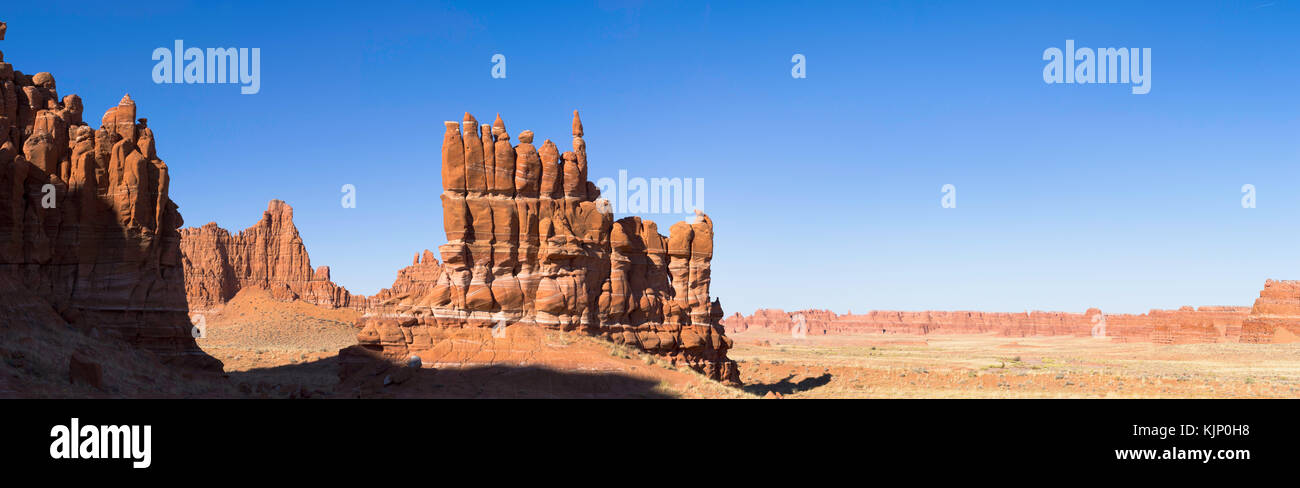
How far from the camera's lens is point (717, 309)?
5319 cm

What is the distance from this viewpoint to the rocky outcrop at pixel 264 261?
387 feet

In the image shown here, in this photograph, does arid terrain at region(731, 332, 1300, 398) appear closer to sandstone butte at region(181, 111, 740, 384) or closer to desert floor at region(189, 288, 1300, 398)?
desert floor at region(189, 288, 1300, 398)

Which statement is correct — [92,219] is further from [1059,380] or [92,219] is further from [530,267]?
[1059,380]

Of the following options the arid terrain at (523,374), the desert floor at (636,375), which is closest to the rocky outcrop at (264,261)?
the desert floor at (636,375)

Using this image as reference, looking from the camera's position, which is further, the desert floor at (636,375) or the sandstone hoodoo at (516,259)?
the sandstone hoodoo at (516,259)

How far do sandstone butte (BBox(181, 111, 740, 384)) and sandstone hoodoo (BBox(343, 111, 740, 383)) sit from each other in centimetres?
5

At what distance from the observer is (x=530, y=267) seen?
4184cm

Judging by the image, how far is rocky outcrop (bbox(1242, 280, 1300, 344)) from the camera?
10871 cm

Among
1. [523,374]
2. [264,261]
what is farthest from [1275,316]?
[264,261]

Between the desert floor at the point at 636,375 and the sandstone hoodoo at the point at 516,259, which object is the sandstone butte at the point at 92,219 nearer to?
the desert floor at the point at 636,375

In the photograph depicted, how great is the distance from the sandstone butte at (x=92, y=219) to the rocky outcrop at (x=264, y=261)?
7744cm

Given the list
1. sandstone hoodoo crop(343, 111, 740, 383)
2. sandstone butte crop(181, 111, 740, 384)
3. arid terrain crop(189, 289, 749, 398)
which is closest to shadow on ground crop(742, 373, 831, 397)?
sandstone butte crop(181, 111, 740, 384)

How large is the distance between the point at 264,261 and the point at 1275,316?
5002 inches
